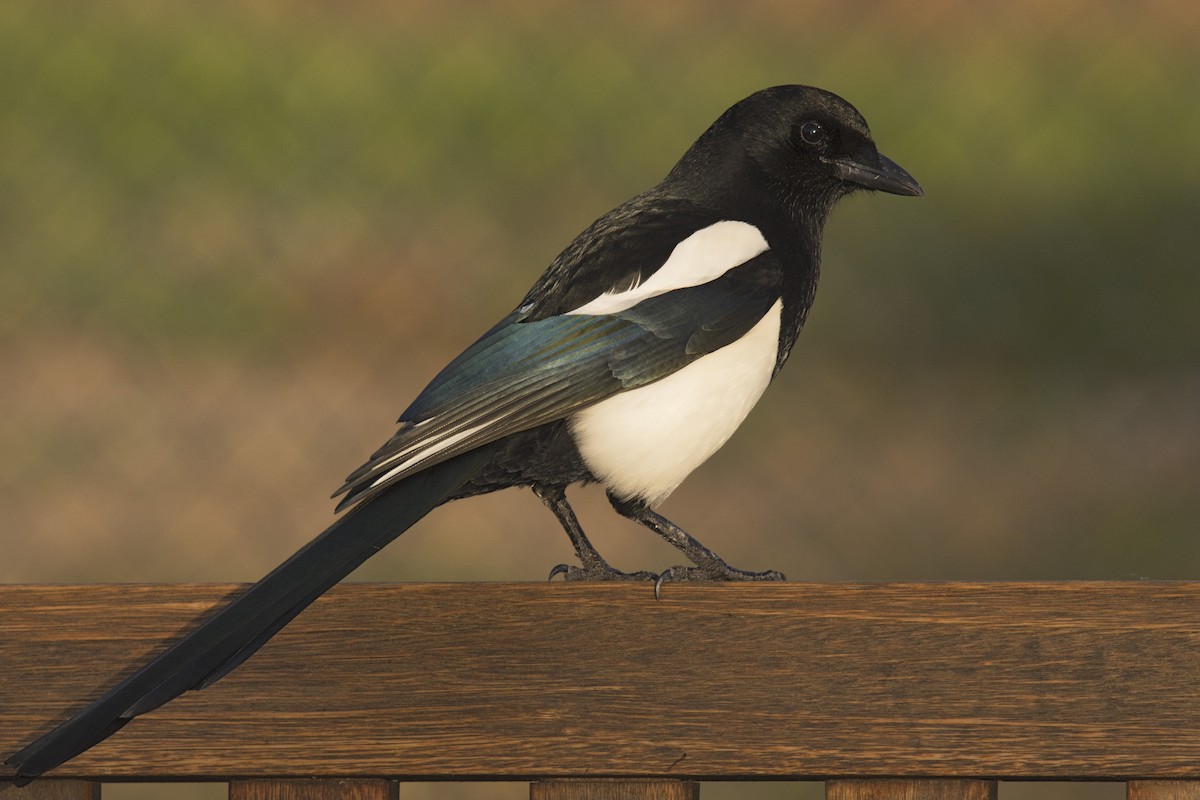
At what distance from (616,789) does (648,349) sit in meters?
0.67

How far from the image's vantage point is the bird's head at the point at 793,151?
2453 mm

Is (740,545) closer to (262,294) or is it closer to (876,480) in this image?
(876,480)

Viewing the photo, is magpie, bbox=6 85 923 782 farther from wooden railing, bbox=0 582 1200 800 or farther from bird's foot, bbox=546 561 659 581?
wooden railing, bbox=0 582 1200 800

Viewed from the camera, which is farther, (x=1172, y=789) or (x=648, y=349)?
(x=648, y=349)

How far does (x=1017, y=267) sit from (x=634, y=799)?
521cm

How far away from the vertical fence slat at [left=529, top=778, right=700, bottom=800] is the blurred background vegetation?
10.8ft

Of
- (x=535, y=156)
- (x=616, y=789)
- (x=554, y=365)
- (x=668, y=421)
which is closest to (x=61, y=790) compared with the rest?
(x=616, y=789)

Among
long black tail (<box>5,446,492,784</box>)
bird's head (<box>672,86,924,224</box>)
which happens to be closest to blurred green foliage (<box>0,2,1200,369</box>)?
bird's head (<box>672,86,924,224</box>)

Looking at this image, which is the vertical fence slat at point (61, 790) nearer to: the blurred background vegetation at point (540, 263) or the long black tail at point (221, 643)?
the long black tail at point (221, 643)

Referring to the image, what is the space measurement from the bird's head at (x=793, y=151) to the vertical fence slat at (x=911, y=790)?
3.60ft

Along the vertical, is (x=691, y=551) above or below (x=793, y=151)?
below

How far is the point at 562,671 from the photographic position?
1.52 metres

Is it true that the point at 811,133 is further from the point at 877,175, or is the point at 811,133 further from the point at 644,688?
the point at 644,688

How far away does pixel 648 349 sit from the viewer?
6.77 feet
